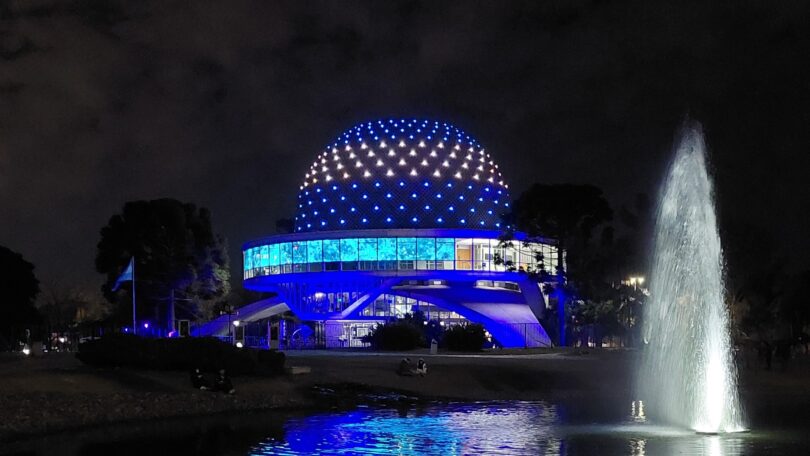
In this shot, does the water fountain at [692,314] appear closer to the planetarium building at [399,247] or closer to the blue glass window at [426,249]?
the planetarium building at [399,247]

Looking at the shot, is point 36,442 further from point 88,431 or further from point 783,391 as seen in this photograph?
point 783,391

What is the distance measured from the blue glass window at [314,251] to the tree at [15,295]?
21.7m

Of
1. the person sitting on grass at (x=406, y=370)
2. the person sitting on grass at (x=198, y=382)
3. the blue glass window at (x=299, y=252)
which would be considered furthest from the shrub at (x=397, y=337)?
the person sitting on grass at (x=198, y=382)

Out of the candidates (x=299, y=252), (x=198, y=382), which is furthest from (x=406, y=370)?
(x=299, y=252)

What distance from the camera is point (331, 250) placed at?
82.6 metres

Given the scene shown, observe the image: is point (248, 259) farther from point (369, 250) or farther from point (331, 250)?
point (369, 250)

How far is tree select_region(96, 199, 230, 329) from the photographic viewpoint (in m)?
76.9

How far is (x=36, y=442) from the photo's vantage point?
2208cm

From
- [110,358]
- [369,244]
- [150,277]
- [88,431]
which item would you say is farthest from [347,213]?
[88,431]

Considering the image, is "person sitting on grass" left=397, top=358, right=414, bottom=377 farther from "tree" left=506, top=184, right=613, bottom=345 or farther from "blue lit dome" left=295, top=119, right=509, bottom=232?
"blue lit dome" left=295, top=119, right=509, bottom=232

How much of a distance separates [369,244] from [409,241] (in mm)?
3330

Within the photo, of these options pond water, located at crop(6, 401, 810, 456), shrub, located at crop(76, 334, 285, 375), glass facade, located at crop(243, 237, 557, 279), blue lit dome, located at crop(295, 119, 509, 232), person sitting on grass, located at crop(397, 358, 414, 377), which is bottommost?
pond water, located at crop(6, 401, 810, 456)

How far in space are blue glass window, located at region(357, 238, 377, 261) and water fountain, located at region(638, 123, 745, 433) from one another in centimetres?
5308

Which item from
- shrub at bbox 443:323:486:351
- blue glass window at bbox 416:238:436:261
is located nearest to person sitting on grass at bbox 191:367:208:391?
shrub at bbox 443:323:486:351
